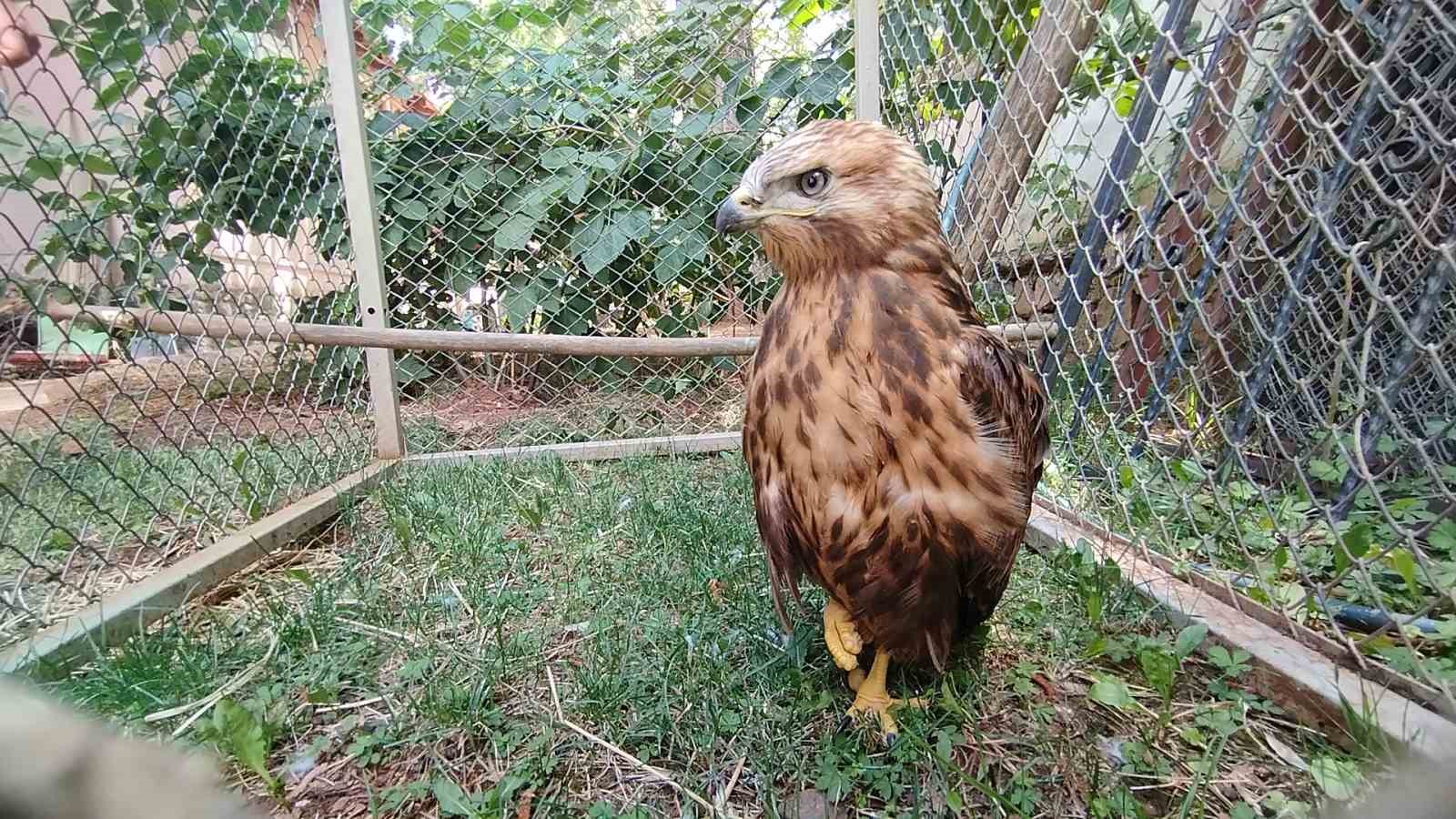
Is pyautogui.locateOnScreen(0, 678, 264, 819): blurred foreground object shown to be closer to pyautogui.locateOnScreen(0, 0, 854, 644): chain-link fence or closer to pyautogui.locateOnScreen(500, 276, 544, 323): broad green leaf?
pyautogui.locateOnScreen(0, 0, 854, 644): chain-link fence

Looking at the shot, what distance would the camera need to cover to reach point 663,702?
1.66 metres

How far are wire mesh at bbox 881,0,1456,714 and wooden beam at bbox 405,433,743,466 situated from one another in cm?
157

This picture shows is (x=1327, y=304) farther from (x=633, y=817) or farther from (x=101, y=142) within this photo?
(x=101, y=142)

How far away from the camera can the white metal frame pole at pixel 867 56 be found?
333cm

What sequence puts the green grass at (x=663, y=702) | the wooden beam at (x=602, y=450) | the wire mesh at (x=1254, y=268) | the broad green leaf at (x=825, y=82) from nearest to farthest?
1. the green grass at (x=663, y=702)
2. the wire mesh at (x=1254, y=268)
3. the wooden beam at (x=602, y=450)
4. the broad green leaf at (x=825, y=82)

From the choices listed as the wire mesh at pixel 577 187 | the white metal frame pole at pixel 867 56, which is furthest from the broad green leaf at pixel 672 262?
the white metal frame pole at pixel 867 56

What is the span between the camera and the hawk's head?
1.54 m

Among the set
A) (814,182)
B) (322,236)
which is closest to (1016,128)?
(814,182)

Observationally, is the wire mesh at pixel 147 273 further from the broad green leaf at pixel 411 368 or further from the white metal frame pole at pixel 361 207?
the broad green leaf at pixel 411 368

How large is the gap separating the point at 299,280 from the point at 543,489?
6.23ft

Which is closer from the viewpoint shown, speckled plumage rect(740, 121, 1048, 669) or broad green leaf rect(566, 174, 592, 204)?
speckled plumage rect(740, 121, 1048, 669)

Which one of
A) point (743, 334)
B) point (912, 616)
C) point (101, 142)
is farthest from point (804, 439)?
point (743, 334)

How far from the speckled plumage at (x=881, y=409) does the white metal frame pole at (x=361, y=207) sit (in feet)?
7.82

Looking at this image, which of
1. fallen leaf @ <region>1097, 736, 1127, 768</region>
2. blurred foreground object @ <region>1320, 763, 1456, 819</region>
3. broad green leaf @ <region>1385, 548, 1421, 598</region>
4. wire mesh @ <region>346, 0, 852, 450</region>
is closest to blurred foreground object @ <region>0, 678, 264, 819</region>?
blurred foreground object @ <region>1320, 763, 1456, 819</region>
